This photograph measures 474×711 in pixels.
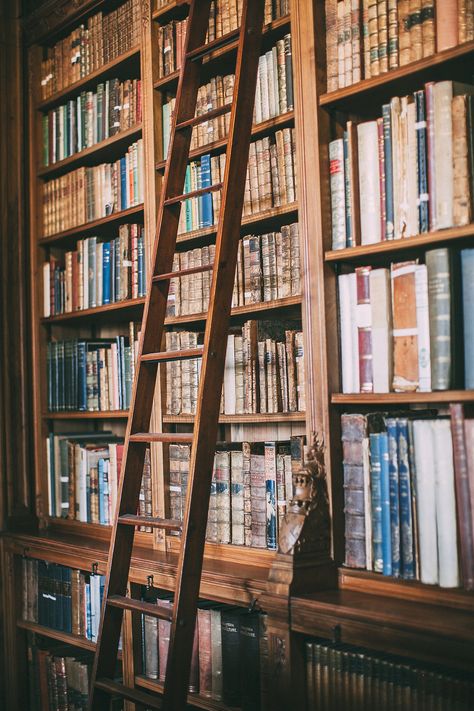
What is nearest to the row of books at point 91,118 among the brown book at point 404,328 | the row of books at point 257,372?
the row of books at point 257,372

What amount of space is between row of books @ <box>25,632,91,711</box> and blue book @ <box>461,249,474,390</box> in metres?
1.85

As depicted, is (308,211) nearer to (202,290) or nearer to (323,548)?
(202,290)

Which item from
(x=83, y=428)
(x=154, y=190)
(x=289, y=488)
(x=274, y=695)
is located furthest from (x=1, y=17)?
(x=274, y=695)

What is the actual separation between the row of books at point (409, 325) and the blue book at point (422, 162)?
10cm

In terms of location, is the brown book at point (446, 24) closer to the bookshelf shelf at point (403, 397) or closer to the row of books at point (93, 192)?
the bookshelf shelf at point (403, 397)

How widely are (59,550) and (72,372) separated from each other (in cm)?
72

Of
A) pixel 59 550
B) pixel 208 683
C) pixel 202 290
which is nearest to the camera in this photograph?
pixel 208 683

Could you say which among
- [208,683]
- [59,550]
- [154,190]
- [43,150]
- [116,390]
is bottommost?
[208,683]

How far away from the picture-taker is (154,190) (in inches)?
113

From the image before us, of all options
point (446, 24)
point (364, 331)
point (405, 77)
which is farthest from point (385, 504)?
point (446, 24)

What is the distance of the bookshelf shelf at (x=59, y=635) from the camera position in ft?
9.80

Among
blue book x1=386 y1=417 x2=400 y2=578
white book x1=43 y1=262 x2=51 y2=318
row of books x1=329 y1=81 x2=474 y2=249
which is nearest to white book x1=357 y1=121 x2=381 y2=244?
row of books x1=329 y1=81 x2=474 y2=249

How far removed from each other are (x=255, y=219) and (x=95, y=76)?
3.74 ft

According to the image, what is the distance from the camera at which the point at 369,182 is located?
85.2 inches
